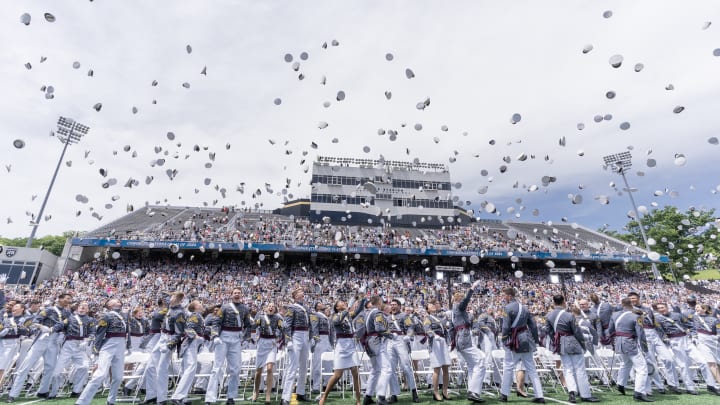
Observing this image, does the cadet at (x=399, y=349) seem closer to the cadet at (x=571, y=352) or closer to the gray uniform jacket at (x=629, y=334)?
the cadet at (x=571, y=352)

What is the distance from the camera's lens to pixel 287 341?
7.59 metres

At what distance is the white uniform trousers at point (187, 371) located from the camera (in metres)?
6.55

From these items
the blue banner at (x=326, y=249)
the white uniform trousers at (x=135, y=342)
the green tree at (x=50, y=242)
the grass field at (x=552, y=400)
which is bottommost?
the grass field at (x=552, y=400)

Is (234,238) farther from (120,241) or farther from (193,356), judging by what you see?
(193,356)

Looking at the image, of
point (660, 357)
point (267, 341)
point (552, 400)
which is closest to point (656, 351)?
point (660, 357)

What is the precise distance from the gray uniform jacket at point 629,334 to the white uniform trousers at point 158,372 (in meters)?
9.32

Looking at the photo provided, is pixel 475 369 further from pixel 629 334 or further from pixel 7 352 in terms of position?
pixel 7 352

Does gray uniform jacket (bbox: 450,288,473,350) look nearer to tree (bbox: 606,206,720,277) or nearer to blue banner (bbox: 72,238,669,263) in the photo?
blue banner (bbox: 72,238,669,263)

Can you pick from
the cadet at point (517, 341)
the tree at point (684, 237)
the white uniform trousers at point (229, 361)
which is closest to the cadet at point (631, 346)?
the cadet at point (517, 341)

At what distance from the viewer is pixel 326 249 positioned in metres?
35.8

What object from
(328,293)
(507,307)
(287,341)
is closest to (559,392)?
(507,307)

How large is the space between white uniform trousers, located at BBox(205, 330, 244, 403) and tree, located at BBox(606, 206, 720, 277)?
201ft

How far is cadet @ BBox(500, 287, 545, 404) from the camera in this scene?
6.96 m

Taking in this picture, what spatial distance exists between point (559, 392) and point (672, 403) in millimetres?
2184
